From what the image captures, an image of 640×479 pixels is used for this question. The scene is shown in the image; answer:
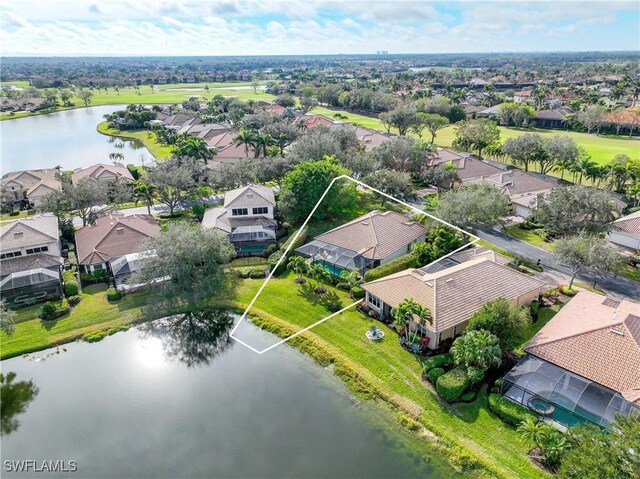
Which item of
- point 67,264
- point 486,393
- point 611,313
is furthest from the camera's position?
point 67,264

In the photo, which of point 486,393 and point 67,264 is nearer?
point 486,393

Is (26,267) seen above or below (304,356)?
above

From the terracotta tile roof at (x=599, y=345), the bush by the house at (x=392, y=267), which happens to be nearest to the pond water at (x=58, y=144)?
the bush by the house at (x=392, y=267)

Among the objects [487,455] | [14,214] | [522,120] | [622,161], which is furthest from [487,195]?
[522,120]

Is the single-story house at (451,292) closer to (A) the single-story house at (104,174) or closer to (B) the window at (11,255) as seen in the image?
(B) the window at (11,255)

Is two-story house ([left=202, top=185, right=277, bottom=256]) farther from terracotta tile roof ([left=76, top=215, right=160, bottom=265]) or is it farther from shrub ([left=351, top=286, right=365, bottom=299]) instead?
shrub ([left=351, top=286, right=365, bottom=299])

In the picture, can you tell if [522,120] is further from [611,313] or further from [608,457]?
[608,457]
